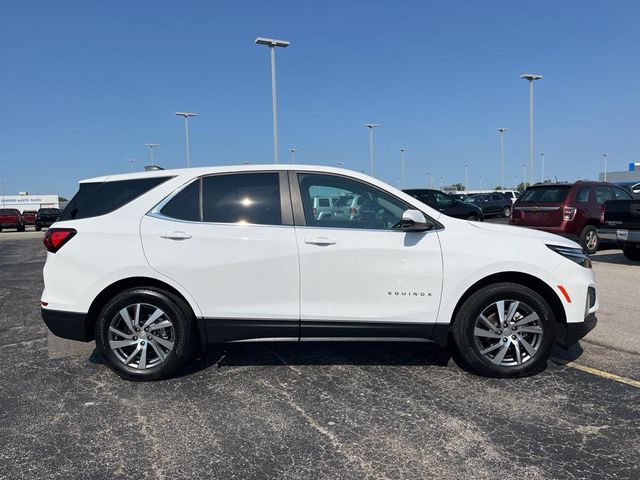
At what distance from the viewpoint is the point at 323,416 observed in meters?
3.55

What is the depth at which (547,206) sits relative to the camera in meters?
11.1

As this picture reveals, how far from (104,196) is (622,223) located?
9427 mm

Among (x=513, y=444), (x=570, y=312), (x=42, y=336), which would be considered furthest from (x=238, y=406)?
(x=42, y=336)

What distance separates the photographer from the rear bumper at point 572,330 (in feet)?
13.5

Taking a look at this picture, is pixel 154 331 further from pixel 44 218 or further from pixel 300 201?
pixel 44 218

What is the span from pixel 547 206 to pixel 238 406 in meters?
9.40

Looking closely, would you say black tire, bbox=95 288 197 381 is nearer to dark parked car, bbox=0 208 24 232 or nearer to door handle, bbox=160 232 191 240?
door handle, bbox=160 232 191 240

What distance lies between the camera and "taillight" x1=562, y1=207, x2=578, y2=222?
10.8 m

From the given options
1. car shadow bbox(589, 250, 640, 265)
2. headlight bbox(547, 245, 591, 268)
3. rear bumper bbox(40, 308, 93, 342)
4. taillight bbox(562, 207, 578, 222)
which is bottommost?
car shadow bbox(589, 250, 640, 265)

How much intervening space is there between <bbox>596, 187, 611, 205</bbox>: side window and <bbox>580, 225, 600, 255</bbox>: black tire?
65cm

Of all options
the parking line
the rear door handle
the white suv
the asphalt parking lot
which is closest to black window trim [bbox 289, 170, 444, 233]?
the white suv

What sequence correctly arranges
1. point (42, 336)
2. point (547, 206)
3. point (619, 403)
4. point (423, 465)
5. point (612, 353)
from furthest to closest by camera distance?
point (547, 206), point (42, 336), point (612, 353), point (619, 403), point (423, 465)

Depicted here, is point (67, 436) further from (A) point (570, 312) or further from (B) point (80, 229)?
(A) point (570, 312)

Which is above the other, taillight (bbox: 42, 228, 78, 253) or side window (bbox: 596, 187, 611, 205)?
side window (bbox: 596, 187, 611, 205)
